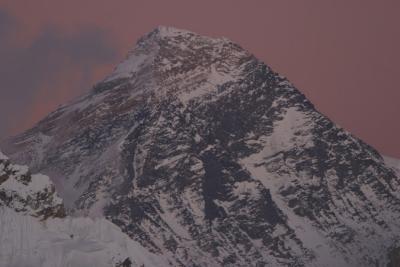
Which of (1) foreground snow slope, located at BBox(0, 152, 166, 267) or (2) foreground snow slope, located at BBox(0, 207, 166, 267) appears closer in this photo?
(2) foreground snow slope, located at BBox(0, 207, 166, 267)

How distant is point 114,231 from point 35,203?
1004 cm

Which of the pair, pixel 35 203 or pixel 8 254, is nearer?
pixel 8 254

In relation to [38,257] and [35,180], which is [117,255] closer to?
[38,257]

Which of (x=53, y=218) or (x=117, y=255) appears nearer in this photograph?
(x=117, y=255)

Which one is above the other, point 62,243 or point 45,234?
point 45,234

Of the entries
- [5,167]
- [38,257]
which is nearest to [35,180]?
[5,167]

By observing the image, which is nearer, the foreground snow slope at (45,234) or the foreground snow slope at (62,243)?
the foreground snow slope at (62,243)

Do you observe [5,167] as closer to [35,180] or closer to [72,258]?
[35,180]

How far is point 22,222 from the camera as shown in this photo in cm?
14762

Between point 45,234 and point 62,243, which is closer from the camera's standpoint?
point 62,243

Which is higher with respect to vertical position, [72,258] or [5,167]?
[5,167]

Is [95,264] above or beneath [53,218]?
beneath

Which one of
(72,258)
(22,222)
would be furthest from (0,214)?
(72,258)

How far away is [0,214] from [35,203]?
5030 millimetres
